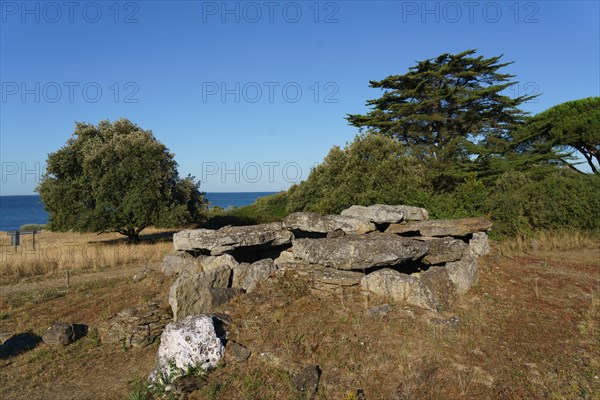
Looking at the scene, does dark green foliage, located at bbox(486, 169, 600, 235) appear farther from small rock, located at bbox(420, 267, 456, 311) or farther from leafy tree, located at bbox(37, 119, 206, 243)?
leafy tree, located at bbox(37, 119, 206, 243)

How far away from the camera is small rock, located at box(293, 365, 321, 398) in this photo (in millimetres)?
6359

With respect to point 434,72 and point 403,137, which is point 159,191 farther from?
point 434,72

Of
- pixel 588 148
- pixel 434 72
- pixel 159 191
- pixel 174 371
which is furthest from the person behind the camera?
pixel 588 148

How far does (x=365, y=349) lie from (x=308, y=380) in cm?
152

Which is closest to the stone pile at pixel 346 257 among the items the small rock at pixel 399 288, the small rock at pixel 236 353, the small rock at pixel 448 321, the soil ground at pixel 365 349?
the small rock at pixel 399 288

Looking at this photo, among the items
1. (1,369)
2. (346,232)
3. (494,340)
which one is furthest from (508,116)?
(1,369)

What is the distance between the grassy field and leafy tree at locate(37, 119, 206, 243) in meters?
11.9

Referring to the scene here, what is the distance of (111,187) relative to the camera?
2370cm

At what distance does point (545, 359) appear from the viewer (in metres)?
7.30

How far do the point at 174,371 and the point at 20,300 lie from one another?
8.85 m

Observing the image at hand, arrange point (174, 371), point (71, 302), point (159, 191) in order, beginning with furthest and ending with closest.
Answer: point (159, 191) < point (71, 302) < point (174, 371)

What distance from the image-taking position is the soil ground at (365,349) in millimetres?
6543

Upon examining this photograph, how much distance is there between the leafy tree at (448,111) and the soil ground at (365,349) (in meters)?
15.9

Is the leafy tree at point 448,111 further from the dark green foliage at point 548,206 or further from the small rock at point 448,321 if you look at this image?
the small rock at point 448,321
